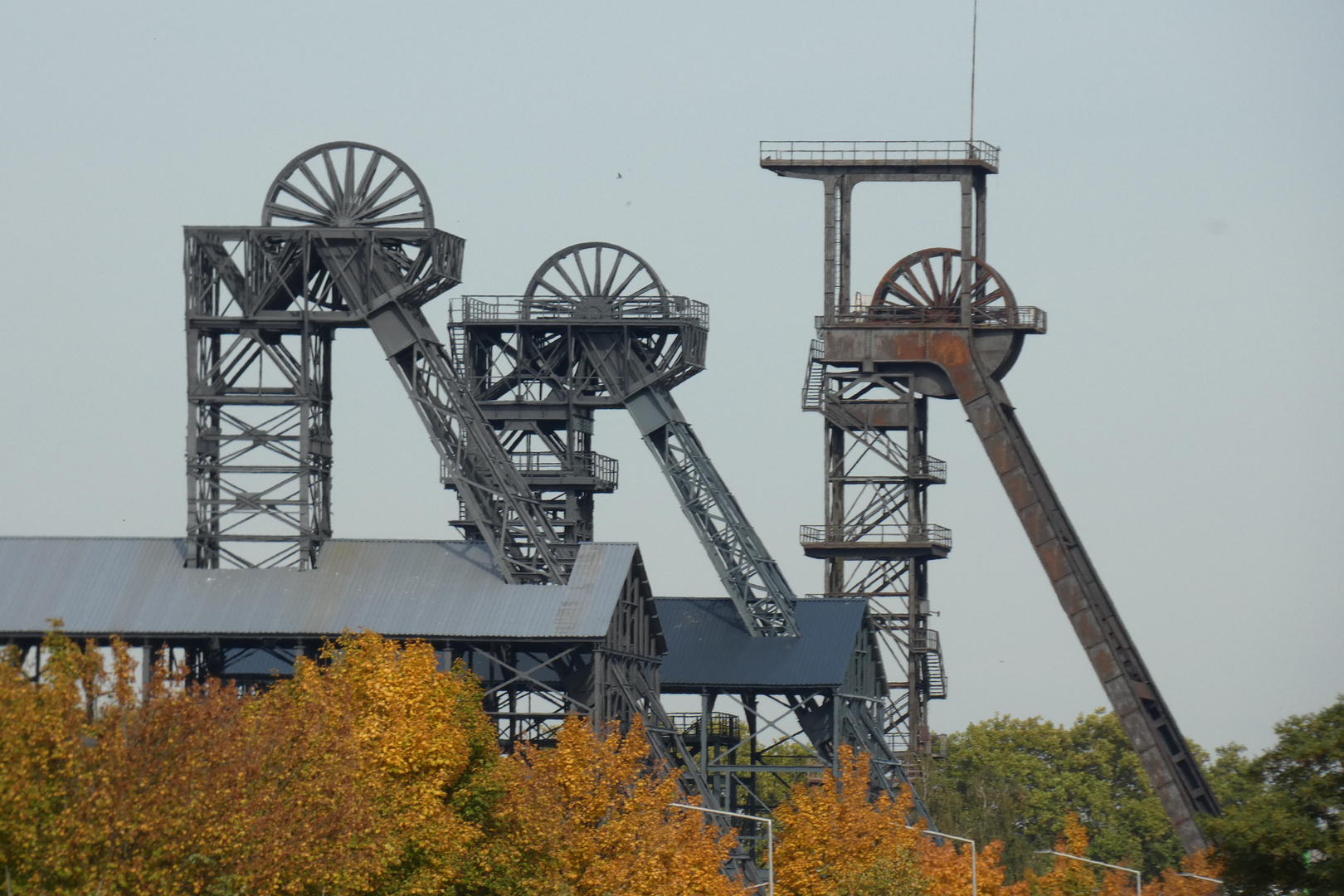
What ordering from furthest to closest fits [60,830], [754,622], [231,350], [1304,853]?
[754,622]
[231,350]
[1304,853]
[60,830]

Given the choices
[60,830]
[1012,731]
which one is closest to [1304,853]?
[60,830]

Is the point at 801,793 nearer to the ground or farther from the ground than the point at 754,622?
nearer to the ground

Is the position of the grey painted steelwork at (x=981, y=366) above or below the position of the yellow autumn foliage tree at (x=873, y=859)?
above

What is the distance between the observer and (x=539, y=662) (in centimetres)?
7631

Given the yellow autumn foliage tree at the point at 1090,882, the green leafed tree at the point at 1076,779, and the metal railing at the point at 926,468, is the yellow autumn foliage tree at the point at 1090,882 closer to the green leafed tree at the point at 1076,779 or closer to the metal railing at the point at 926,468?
the metal railing at the point at 926,468

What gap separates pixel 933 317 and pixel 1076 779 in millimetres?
42629

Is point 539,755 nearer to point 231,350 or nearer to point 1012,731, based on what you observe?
point 231,350

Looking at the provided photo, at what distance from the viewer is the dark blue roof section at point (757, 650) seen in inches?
3199

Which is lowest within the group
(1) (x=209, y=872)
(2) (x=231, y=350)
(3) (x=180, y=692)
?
(1) (x=209, y=872)

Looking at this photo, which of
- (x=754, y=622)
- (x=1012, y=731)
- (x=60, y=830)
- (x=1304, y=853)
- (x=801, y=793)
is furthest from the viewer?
(x=1012, y=731)

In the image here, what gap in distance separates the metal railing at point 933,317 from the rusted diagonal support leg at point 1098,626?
3.91 meters

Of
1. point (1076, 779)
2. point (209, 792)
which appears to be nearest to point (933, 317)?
point (1076, 779)

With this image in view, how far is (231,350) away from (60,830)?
110 ft

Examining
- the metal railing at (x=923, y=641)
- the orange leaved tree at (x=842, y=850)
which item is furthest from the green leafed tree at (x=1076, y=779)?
the orange leaved tree at (x=842, y=850)
